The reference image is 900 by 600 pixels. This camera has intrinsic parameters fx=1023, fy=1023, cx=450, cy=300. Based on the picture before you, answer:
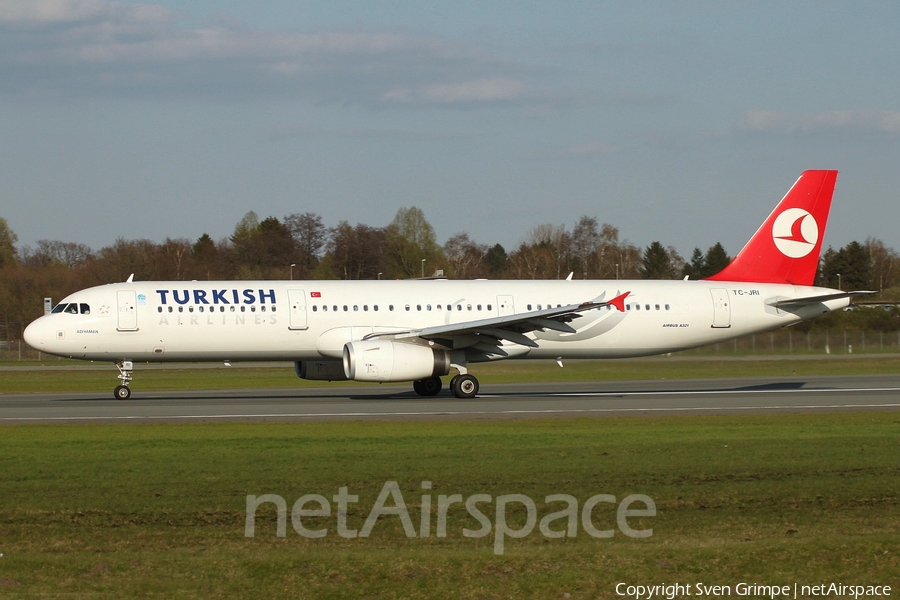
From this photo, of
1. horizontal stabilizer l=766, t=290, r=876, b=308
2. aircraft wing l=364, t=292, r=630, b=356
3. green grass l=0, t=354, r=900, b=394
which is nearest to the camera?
aircraft wing l=364, t=292, r=630, b=356

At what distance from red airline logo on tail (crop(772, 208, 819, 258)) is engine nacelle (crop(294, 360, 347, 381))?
14035 millimetres

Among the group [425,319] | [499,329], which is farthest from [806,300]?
[425,319]

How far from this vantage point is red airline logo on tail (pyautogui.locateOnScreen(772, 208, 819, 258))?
31703 mm

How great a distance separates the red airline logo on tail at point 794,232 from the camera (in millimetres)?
31703

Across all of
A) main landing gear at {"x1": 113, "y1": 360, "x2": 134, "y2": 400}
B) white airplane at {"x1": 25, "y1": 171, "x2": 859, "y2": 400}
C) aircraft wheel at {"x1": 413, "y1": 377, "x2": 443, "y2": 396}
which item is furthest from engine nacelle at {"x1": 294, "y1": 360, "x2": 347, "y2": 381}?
main landing gear at {"x1": 113, "y1": 360, "x2": 134, "y2": 400}

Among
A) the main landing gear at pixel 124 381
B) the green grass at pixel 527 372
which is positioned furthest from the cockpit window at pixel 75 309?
the green grass at pixel 527 372

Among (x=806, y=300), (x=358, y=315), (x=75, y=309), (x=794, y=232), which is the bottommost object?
(x=358, y=315)

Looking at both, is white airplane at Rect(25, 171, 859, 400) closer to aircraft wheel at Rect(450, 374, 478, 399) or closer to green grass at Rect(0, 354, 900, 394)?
aircraft wheel at Rect(450, 374, 478, 399)

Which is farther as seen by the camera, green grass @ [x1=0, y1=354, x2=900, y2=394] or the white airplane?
green grass @ [x1=0, y1=354, x2=900, y2=394]

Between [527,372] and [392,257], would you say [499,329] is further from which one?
[392,257]

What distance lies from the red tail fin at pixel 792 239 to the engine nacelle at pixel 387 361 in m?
10.6

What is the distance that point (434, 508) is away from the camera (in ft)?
34.6

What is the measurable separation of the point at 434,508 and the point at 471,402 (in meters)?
15.6

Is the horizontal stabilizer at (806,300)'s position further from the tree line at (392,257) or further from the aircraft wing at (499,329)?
the tree line at (392,257)
